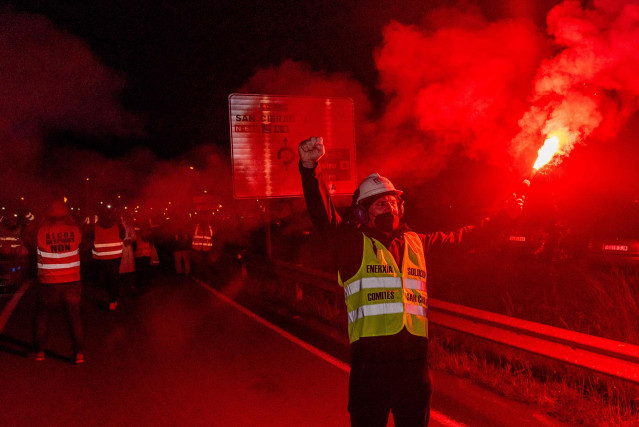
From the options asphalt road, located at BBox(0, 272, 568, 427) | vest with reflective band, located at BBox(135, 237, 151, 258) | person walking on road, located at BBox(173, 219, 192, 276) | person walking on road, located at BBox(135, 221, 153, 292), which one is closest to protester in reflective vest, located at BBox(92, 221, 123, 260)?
asphalt road, located at BBox(0, 272, 568, 427)

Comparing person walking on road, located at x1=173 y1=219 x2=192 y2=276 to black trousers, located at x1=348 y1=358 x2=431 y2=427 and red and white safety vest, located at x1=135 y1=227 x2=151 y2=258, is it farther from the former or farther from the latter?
black trousers, located at x1=348 y1=358 x2=431 y2=427

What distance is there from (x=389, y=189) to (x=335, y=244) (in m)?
0.43

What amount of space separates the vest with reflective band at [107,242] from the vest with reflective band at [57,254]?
3353mm

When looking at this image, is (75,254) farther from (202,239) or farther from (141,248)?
(202,239)

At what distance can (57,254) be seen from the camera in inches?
297

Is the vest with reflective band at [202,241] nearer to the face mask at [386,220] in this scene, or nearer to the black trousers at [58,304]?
the black trousers at [58,304]

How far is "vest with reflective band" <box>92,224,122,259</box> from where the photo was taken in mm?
11031

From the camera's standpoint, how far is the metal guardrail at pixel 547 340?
4.71 meters

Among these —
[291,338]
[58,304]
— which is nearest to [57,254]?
[58,304]

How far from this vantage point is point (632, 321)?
7.09 m

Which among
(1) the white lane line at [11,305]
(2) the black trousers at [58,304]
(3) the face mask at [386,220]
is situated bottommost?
(1) the white lane line at [11,305]

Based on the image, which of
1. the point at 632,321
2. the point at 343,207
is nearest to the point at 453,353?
the point at 632,321

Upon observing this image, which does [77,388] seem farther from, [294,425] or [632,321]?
[632,321]

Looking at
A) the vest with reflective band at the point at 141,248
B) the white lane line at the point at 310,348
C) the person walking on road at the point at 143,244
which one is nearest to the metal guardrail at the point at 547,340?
the white lane line at the point at 310,348
